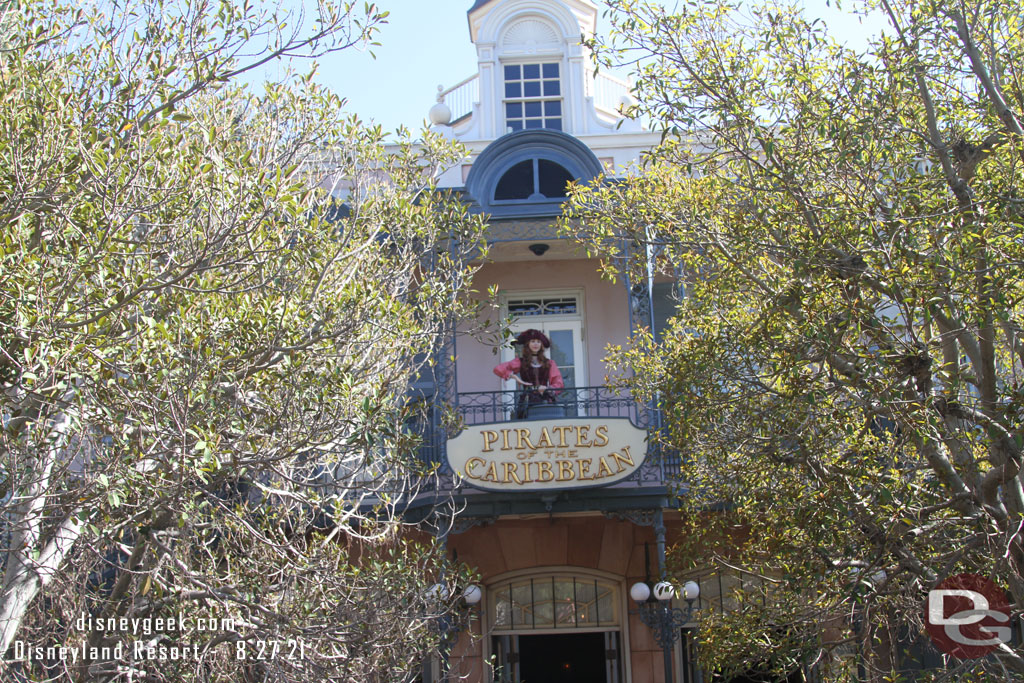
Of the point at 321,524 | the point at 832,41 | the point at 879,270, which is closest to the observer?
the point at 879,270

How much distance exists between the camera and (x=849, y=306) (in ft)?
23.7

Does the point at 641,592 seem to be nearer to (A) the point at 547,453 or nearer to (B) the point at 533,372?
(A) the point at 547,453

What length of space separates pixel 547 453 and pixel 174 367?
5.67 m

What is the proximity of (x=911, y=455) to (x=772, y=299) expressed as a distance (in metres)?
1.68

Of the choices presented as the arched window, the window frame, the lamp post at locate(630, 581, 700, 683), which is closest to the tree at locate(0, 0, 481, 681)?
the lamp post at locate(630, 581, 700, 683)

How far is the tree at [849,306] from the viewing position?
6.86m

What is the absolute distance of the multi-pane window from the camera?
51.1ft

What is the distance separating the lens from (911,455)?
8047mm

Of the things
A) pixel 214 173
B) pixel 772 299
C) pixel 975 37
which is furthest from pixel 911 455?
pixel 214 173

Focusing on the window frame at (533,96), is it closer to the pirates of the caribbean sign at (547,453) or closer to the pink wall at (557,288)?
the pink wall at (557,288)

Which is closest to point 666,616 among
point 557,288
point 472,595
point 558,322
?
point 472,595

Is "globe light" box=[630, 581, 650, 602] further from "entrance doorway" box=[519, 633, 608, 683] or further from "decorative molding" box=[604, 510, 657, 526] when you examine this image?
"entrance doorway" box=[519, 633, 608, 683]

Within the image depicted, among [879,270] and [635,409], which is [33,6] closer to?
[879,270]

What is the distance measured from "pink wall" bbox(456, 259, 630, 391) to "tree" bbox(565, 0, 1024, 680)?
208 inches
